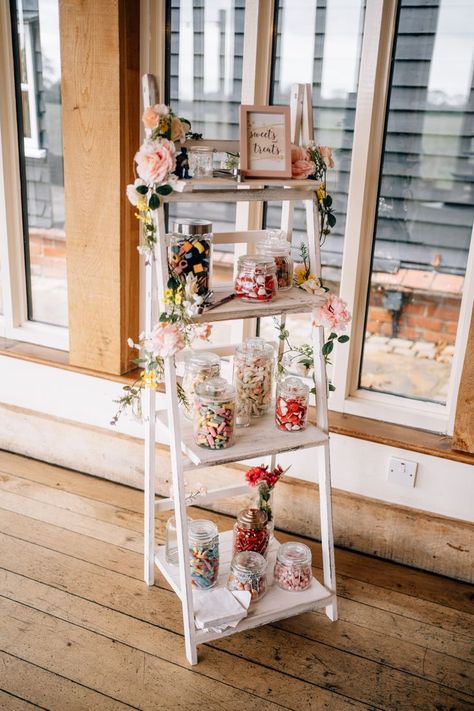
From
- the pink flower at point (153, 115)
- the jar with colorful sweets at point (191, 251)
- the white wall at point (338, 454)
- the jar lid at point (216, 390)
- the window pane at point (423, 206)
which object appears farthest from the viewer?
the white wall at point (338, 454)

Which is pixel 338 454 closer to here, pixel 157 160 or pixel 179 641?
pixel 179 641

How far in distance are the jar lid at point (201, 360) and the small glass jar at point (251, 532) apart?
49 cm

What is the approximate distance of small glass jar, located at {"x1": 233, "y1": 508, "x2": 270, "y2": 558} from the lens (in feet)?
7.09

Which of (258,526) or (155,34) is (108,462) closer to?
(258,526)

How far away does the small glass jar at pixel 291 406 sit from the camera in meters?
2.08

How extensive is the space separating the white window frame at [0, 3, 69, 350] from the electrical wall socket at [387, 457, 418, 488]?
4.97 feet

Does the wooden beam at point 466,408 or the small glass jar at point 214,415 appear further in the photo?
the wooden beam at point 466,408

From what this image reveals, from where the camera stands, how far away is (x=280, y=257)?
80.8 inches

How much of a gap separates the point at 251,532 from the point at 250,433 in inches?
12.8

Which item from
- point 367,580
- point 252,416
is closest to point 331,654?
point 367,580

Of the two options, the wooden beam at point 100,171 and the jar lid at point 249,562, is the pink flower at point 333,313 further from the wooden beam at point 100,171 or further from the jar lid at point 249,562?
the wooden beam at point 100,171

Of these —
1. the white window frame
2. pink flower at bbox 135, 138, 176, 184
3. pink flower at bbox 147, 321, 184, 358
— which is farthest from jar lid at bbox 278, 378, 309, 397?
the white window frame

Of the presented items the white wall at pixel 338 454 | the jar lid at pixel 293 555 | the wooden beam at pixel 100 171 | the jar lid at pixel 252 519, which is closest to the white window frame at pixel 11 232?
the white wall at pixel 338 454

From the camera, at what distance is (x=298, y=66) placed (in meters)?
2.43
